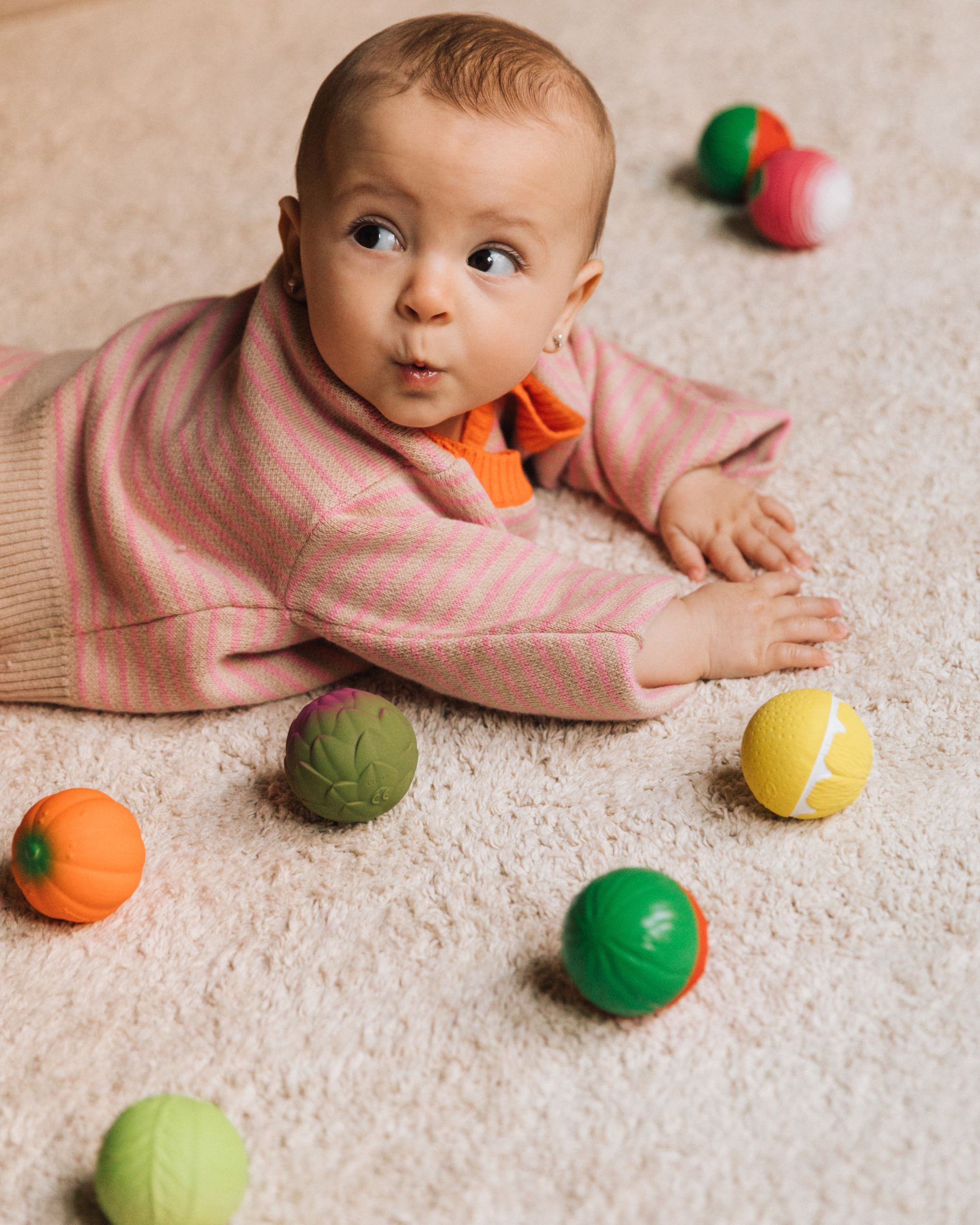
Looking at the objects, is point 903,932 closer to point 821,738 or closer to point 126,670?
point 821,738

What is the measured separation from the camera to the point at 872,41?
1.76 metres

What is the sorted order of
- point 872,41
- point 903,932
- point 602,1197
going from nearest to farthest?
point 602,1197 → point 903,932 → point 872,41

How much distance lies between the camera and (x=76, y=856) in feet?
2.79

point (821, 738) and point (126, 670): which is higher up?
point (821, 738)

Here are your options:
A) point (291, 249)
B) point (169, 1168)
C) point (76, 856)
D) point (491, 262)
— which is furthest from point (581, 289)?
point (169, 1168)

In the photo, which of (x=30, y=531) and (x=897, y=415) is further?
(x=897, y=415)

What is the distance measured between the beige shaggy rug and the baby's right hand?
0.8 inches

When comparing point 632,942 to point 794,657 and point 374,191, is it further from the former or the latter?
point 374,191

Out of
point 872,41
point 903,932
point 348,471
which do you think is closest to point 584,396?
point 348,471

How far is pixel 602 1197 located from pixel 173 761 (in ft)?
1.62

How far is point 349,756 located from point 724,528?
1.52 feet

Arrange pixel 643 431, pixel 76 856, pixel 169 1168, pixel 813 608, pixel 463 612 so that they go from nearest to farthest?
pixel 169 1168
pixel 76 856
pixel 463 612
pixel 813 608
pixel 643 431

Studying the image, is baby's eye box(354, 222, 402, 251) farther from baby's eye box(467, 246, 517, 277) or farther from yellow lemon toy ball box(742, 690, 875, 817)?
yellow lemon toy ball box(742, 690, 875, 817)

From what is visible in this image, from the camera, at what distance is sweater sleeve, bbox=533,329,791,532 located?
46.5 inches
